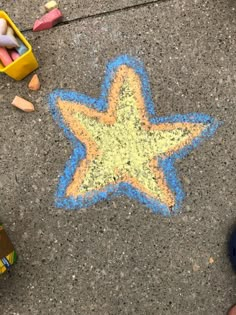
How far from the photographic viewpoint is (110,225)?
2.45m

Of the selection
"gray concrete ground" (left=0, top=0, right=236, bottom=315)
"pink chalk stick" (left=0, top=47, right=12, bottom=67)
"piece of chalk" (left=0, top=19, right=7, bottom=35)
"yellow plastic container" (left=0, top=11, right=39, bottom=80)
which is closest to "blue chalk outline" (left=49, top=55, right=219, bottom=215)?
"gray concrete ground" (left=0, top=0, right=236, bottom=315)

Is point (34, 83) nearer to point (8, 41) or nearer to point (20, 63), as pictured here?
point (20, 63)

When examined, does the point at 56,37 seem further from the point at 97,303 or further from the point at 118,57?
the point at 97,303

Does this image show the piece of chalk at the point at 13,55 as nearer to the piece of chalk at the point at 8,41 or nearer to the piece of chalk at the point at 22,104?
the piece of chalk at the point at 8,41

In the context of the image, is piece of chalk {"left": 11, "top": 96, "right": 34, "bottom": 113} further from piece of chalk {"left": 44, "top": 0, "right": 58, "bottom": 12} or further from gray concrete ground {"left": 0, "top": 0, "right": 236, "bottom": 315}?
piece of chalk {"left": 44, "top": 0, "right": 58, "bottom": 12}

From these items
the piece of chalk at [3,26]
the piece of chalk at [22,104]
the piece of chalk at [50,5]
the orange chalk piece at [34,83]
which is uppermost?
the piece of chalk at [3,26]

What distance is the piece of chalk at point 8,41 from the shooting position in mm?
2240

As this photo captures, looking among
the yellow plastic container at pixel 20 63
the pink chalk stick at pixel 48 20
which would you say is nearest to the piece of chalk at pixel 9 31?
the yellow plastic container at pixel 20 63

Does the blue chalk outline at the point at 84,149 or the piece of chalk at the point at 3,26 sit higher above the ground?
the piece of chalk at the point at 3,26

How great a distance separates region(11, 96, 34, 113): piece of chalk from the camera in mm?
2432

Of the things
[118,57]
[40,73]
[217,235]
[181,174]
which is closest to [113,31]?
[118,57]

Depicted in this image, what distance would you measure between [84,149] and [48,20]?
76 cm

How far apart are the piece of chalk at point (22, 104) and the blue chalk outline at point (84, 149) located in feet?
0.38

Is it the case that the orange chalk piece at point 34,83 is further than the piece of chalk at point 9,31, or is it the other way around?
the orange chalk piece at point 34,83
